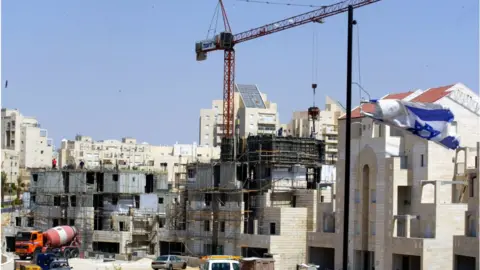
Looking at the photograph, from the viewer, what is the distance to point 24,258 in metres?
63.4

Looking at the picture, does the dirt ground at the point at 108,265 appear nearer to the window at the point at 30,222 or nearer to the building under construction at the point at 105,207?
the building under construction at the point at 105,207

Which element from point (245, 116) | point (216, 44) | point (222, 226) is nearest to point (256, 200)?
point (222, 226)

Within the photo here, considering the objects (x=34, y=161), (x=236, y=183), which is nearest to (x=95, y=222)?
(x=236, y=183)

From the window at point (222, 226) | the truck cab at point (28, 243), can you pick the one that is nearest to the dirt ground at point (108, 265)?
the truck cab at point (28, 243)

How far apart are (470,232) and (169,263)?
1713 cm

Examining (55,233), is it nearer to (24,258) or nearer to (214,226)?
(24,258)

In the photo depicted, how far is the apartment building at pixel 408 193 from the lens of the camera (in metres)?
47.3

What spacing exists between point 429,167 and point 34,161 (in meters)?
124

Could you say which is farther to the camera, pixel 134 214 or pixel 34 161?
pixel 34 161

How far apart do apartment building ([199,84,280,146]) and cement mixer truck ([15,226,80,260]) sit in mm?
59834

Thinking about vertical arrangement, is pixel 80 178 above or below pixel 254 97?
below

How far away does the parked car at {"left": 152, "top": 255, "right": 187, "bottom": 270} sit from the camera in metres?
53.6

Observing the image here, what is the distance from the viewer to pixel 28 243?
63438 millimetres

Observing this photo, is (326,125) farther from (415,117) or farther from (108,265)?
(415,117)
